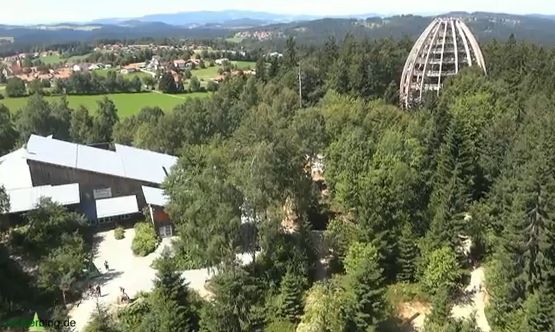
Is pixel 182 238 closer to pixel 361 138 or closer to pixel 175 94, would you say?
pixel 361 138

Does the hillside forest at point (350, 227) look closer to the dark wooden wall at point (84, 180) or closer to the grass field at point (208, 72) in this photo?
the dark wooden wall at point (84, 180)

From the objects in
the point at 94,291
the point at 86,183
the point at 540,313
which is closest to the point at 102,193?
the point at 86,183

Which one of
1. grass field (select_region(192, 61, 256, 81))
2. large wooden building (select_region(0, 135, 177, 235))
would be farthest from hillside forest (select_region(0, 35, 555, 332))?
grass field (select_region(192, 61, 256, 81))

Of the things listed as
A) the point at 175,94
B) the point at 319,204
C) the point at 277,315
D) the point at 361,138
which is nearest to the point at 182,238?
the point at 277,315

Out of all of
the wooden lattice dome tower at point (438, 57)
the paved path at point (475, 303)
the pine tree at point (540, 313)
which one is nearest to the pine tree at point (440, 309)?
the paved path at point (475, 303)

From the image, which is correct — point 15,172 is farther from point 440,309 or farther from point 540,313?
point 540,313

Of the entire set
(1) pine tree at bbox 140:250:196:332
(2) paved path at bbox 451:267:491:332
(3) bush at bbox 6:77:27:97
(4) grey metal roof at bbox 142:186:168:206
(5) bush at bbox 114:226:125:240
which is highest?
(3) bush at bbox 6:77:27:97

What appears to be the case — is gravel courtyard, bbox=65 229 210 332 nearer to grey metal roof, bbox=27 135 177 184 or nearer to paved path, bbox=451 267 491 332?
grey metal roof, bbox=27 135 177 184
